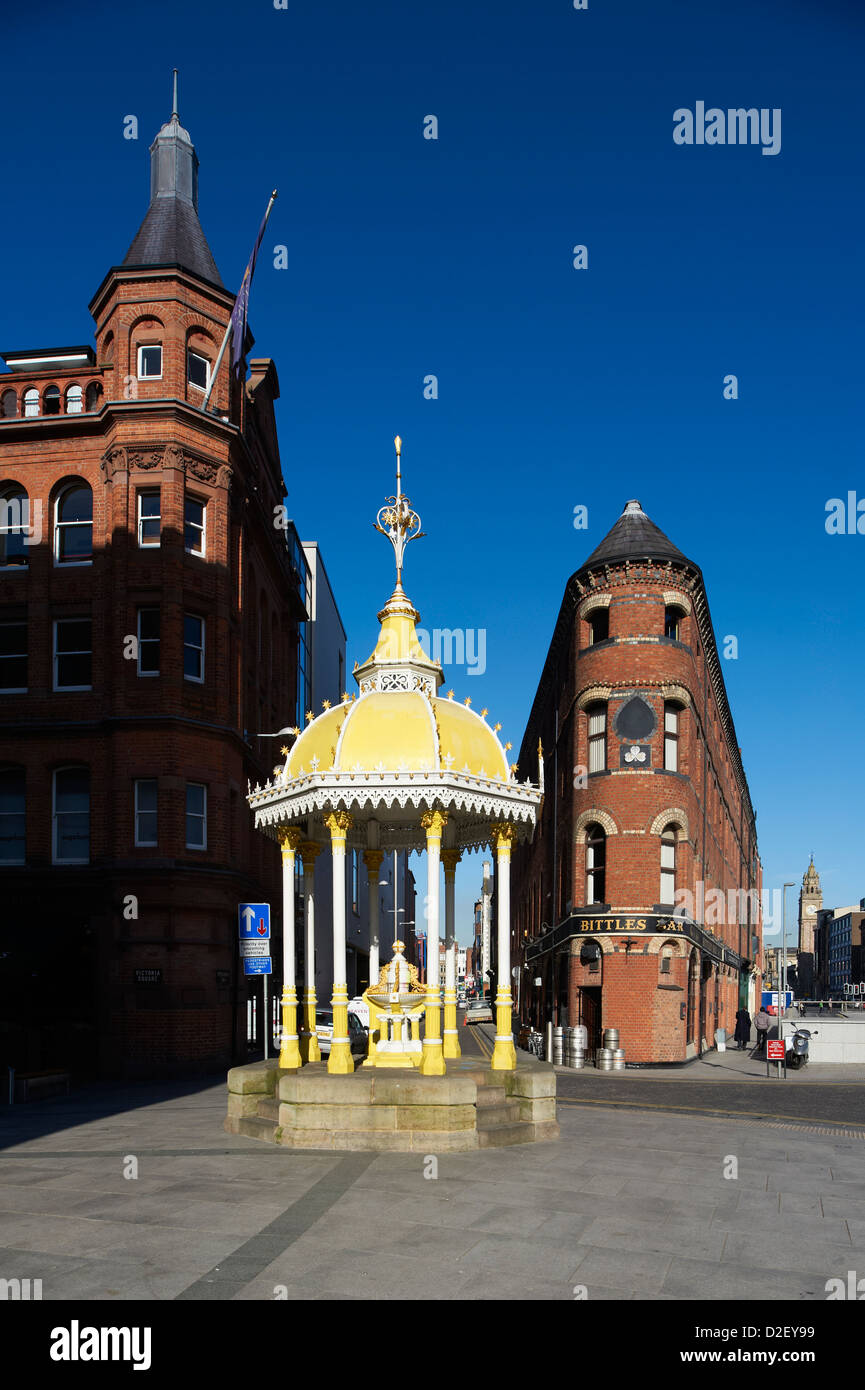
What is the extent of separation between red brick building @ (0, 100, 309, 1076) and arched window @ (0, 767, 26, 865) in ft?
0.18

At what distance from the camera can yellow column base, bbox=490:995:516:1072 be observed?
52.9 ft

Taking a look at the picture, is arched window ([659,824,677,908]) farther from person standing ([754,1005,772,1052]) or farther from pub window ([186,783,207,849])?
pub window ([186,783,207,849])

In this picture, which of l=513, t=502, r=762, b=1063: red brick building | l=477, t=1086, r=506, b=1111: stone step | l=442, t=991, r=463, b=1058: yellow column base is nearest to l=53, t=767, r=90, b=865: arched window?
l=442, t=991, r=463, b=1058: yellow column base

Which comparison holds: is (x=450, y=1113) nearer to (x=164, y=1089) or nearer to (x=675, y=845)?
(x=164, y=1089)

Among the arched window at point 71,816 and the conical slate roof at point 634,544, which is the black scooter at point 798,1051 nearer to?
the conical slate roof at point 634,544

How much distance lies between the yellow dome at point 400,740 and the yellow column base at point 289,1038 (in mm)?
3540

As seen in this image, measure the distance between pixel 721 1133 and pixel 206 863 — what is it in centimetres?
1622

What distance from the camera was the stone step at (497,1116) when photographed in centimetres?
1487

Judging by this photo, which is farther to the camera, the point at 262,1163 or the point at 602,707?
the point at 602,707

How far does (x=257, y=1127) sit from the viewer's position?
1529 centimetres

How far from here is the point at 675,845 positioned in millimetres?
35438

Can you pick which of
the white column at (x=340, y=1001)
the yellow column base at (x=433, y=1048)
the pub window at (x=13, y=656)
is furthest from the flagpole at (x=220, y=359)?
the yellow column base at (x=433, y=1048)
